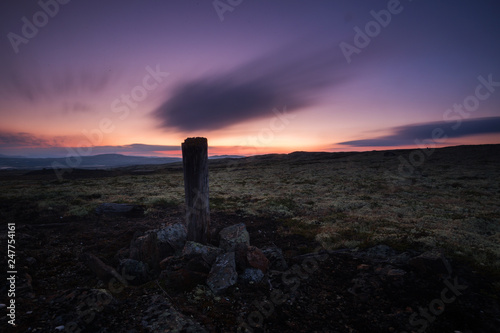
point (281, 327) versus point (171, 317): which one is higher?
point (171, 317)

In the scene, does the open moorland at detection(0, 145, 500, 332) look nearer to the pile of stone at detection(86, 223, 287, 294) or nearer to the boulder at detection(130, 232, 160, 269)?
the pile of stone at detection(86, 223, 287, 294)

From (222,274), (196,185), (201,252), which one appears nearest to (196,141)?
(196,185)

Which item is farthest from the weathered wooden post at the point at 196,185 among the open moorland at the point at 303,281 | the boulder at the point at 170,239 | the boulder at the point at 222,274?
the boulder at the point at 222,274

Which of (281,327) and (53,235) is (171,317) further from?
(53,235)

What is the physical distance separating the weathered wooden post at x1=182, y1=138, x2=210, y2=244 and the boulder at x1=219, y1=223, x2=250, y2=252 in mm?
664

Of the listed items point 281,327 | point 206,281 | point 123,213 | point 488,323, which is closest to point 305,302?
point 281,327

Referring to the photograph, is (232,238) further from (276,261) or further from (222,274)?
(222,274)

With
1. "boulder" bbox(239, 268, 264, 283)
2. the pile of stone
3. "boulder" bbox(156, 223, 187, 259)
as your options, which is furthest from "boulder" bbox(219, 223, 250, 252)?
"boulder" bbox(156, 223, 187, 259)

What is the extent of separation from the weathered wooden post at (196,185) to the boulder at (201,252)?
923 mm

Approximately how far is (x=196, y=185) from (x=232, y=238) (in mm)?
2323

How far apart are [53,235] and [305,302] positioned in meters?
11.4

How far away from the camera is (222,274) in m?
6.33

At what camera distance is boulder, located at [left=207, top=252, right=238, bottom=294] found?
6033 mm

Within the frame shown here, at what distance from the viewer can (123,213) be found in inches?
573
